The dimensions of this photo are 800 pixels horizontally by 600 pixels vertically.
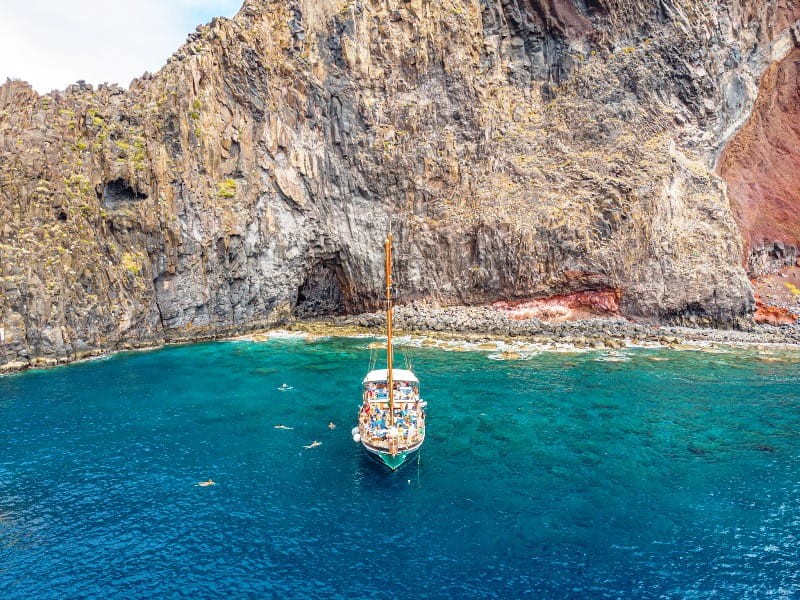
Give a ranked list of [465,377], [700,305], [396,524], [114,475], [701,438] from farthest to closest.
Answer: [700,305] → [465,377] → [701,438] → [114,475] → [396,524]

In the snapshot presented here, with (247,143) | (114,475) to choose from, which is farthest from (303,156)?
(114,475)

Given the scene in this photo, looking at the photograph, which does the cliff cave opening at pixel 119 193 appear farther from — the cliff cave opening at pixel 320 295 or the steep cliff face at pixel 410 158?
the cliff cave opening at pixel 320 295

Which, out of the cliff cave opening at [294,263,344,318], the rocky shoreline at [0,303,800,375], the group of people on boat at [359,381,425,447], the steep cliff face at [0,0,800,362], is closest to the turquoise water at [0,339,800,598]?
the group of people on boat at [359,381,425,447]

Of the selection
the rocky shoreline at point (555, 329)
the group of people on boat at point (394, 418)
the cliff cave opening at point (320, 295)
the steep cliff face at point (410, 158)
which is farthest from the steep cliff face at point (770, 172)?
the group of people on boat at point (394, 418)

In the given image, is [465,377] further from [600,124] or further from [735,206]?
[735,206]

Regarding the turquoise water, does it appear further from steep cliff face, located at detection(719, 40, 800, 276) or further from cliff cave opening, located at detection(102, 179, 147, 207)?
steep cliff face, located at detection(719, 40, 800, 276)

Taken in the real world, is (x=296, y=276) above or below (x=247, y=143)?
below
